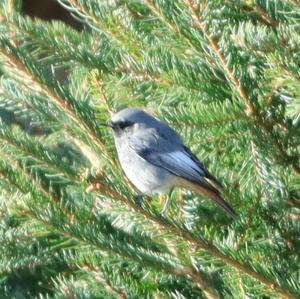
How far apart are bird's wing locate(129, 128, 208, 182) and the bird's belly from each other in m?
0.02

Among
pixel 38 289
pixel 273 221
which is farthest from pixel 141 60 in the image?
pixel 38 289

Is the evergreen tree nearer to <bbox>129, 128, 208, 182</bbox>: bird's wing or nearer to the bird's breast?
<bbox>129, 128, 208, 182</bbox>: bird's wing

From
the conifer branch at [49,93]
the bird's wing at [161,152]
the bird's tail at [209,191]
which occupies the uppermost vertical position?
the conifer branch at [49,93]

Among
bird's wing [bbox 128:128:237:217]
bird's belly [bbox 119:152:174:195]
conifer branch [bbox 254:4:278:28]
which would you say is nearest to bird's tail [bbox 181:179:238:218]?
bird's wing [bbox 128:128:237:217]

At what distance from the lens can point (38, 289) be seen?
2986mm

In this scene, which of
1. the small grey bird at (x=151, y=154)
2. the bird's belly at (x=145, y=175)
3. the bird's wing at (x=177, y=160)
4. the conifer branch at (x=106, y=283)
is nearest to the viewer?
the conifer branch at (x=106, y=283)

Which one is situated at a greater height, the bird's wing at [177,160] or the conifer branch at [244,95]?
the conifer branch at [244,95]

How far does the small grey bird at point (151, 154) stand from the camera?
281 cm

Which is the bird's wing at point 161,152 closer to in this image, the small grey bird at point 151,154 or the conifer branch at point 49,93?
the small grey bird at point 151,154

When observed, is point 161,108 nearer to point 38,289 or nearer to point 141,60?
point 141,60

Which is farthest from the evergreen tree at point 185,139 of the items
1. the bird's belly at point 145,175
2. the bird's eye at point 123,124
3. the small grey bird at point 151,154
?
the bird's eye at point 123,124

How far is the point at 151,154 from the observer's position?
3.30m

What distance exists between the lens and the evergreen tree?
2031 mm

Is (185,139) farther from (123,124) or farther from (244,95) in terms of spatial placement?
(123,124)
